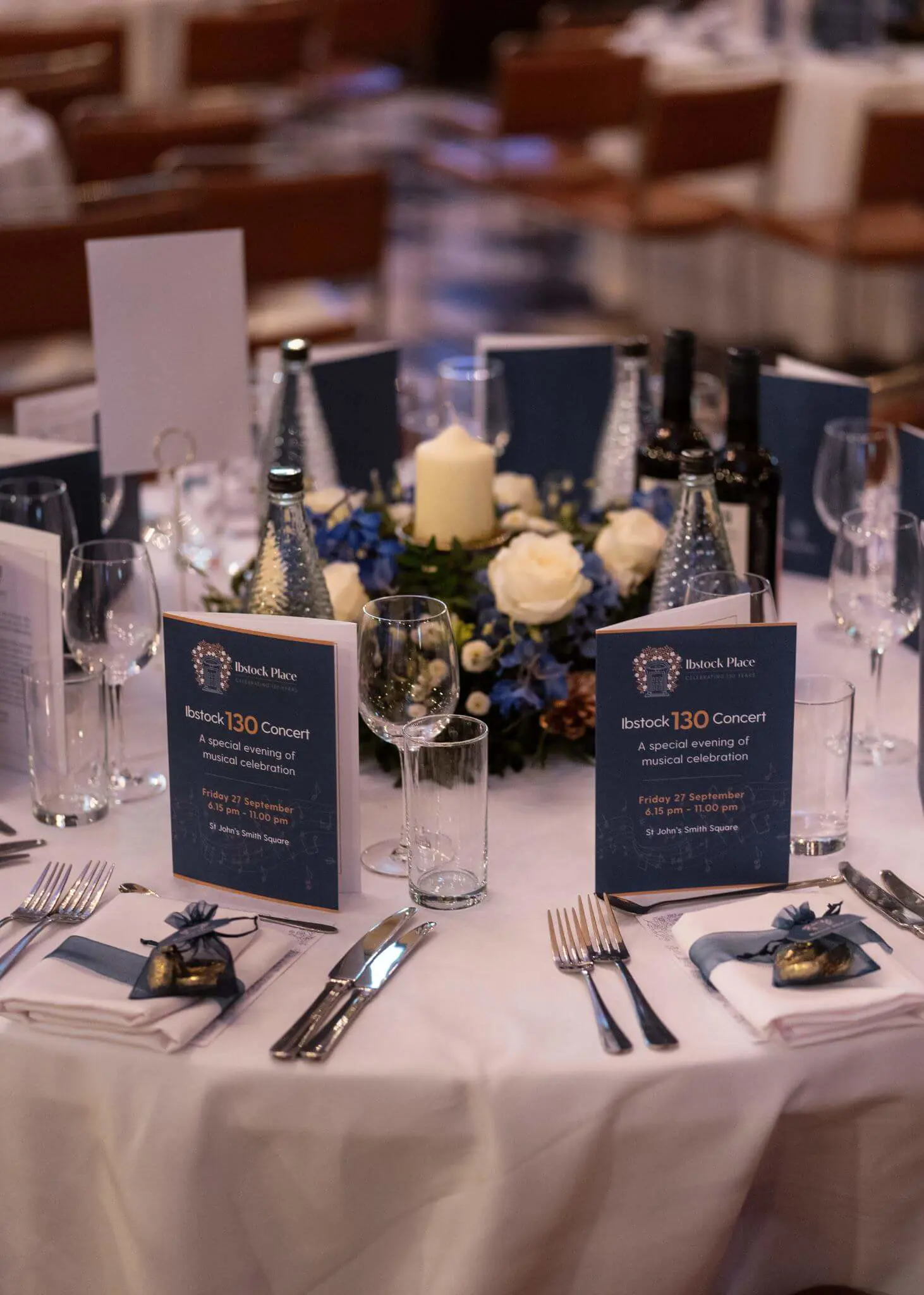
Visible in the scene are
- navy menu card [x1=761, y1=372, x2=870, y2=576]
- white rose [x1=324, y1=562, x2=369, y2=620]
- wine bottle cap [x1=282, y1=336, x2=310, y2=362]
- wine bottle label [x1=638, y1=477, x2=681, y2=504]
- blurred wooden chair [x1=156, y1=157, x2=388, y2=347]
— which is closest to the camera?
white rose [x1=324, y1=562, x2=369, y2=620]

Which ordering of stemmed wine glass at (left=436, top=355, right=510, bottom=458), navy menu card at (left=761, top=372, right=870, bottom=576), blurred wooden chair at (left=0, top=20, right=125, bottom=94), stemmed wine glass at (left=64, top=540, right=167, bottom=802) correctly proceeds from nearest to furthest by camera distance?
stemmed wine glass at (left=64, top=540, right=167, bottom=802) < navy menu card at (left=761, top=372, right=870, bottom=576) < stemmed wine glass at (left=436, top=355, right=510, bottom=458) < blurred wooden chair at (left=0, top=20, right=125, bottom=94)

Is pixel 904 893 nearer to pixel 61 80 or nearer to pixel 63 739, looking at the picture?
pixel 63 739

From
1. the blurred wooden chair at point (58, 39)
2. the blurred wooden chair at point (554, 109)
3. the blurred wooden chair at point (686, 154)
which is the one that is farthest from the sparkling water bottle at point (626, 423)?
the blurred wooden chair at point (58, 39)

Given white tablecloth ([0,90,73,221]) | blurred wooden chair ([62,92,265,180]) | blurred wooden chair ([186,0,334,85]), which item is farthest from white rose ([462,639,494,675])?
blurred wooden chair ([186,0,334,85])

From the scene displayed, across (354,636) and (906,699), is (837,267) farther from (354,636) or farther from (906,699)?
(354,636)

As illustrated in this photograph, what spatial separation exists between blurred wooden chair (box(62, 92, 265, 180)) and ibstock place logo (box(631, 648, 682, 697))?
12.7ft

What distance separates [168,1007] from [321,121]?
10.3m

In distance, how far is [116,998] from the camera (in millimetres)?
1147

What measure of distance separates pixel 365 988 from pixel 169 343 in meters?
1.14

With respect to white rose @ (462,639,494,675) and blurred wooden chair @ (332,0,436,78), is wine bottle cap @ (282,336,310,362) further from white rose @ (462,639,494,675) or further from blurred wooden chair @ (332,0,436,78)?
blurred wooden chair @ (332,0,436,78)

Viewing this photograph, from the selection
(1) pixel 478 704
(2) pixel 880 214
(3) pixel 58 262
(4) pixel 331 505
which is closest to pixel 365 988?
(1) pixel 478 704

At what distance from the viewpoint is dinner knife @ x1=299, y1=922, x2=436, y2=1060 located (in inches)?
44.3

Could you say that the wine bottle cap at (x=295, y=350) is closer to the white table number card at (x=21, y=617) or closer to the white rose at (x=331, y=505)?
the white rose at (x=331, y=505)

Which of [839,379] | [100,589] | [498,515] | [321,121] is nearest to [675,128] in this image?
[839,379]
